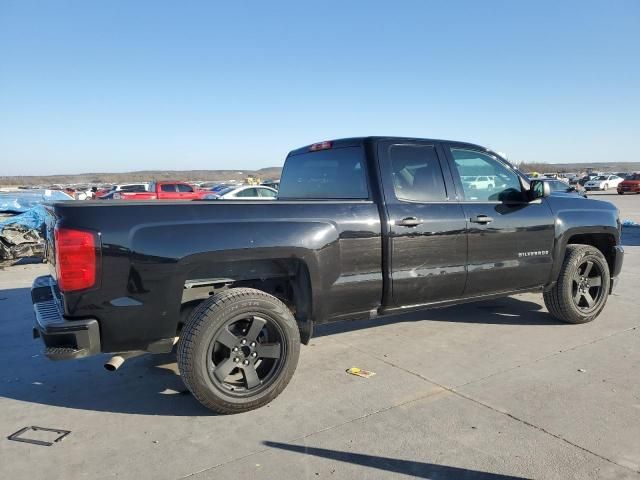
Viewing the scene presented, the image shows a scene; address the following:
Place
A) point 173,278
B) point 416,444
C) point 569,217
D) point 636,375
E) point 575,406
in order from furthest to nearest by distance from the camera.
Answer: point 569,217 < point 636,375 < point 575,406 < point 173,278 < point 416,444

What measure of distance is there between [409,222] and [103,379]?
281 cm

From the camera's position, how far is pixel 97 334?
9.75 feet

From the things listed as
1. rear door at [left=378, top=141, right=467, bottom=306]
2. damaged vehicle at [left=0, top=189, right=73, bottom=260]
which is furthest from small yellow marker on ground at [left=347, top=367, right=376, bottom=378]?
damaged vehicle at [left=0, top=189, right=73, bottom=260]

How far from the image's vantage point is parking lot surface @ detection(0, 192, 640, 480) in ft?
8.83

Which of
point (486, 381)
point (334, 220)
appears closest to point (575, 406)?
point (486, 381)

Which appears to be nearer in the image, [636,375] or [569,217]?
[636,375]

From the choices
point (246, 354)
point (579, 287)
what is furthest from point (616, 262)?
point (246, 354)

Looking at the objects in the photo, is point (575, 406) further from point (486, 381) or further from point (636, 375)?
point (636, 375)

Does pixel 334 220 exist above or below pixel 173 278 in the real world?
above

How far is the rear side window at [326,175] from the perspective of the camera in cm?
413

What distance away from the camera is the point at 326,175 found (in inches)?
177

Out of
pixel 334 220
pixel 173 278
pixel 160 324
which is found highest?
pixel 334 220

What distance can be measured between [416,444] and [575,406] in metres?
1.25

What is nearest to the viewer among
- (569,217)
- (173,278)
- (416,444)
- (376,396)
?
(416,444)
